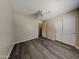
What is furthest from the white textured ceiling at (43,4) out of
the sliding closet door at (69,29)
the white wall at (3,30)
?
the white wall at (3,30)

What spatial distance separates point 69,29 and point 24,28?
3588 millimetres

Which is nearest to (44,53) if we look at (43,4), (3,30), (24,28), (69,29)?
(3,30)

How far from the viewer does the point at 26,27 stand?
6.85 meters

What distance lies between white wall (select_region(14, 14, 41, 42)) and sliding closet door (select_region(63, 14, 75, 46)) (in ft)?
10.5

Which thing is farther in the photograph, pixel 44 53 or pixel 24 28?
pixel 24 28

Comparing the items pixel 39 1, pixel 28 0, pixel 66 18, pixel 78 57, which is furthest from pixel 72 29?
pixel 28 0

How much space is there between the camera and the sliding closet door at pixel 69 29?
4844 mm

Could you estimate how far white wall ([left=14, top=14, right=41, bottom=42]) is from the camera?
595cm

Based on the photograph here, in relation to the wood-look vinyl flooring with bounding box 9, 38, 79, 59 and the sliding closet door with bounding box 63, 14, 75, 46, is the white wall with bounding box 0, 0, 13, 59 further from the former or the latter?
the sliding closet door with bounding box 63, 14, 75, 46

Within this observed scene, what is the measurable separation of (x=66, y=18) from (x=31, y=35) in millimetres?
3759

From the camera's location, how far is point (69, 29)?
5.13 m

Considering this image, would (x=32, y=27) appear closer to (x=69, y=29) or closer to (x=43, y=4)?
(x=69, y=29)

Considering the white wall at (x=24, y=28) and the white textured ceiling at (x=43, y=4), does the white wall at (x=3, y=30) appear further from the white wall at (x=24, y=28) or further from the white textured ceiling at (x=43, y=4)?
the white wall at (x=24, y=28)

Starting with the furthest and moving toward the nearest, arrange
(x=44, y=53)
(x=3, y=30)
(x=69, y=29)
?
(x=69, y=29) → (x=44, y=53) → (x=3, y=30)
